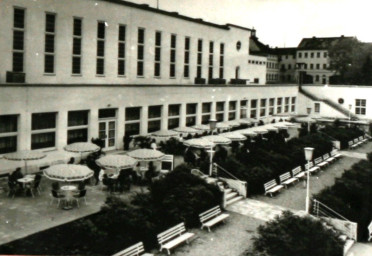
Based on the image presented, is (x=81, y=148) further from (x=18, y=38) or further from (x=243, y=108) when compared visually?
(x=243, y=108)

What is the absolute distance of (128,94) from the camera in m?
27.1

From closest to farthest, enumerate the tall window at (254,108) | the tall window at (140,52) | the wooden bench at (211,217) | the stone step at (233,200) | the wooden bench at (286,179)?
the wooden bench at (211,217) < the stone step at (233,200) < the wooden bench at (286,179) < the tall window at (140,52) < the tall window at (254,108)

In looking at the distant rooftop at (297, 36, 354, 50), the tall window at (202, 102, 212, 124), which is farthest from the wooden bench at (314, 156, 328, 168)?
the distant rooftop at (297, 36, 354, 50)

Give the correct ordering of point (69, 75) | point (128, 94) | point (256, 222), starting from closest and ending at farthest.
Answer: point (256, 222)
point (69, 75)
point (128, 94)

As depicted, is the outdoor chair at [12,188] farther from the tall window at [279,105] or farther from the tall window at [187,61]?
the tall window at [279,105]

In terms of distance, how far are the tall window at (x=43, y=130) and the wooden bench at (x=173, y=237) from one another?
10.5m

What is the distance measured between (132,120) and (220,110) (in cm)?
1212

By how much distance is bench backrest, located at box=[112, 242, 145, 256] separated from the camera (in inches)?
476

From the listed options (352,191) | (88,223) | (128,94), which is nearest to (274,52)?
(128,94)

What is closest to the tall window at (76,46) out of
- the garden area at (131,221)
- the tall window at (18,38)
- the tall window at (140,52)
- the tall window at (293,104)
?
the tall window at (18,38)

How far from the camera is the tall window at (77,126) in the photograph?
23.5 meters

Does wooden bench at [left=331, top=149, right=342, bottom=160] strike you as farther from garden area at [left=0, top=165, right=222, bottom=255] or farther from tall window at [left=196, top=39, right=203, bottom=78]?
garden area at [left=0, top=165, right=222, bottom=255]

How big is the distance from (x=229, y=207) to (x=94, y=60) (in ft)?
45.2

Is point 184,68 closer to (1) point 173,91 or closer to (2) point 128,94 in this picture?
(1) point 173,91
